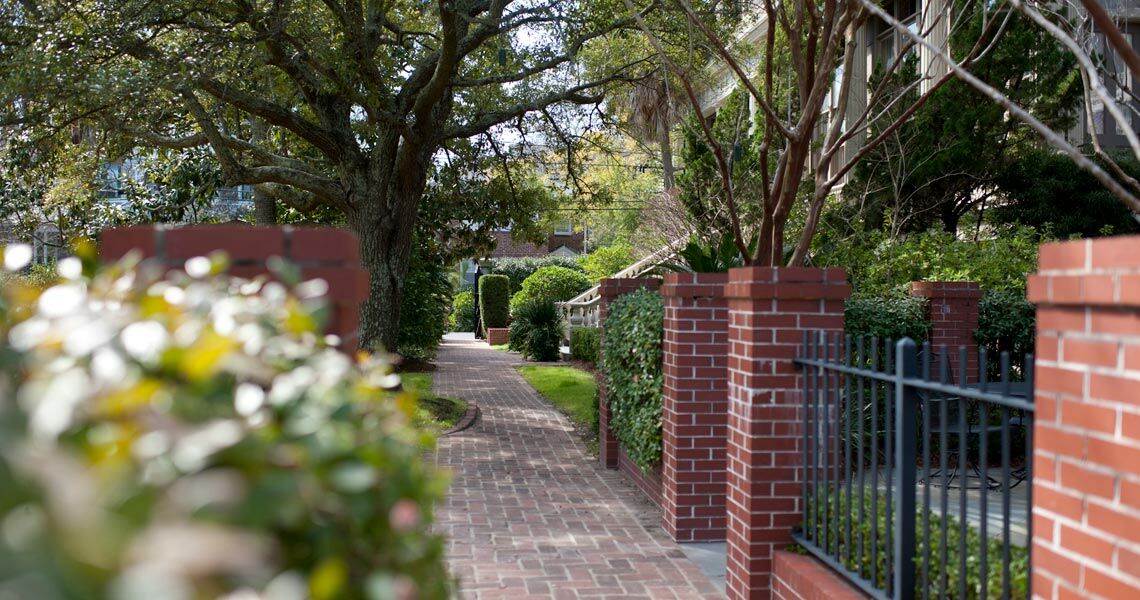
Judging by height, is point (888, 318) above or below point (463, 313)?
above

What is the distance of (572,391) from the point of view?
58.3 feet

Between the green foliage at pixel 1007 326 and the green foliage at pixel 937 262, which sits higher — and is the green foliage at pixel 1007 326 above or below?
below

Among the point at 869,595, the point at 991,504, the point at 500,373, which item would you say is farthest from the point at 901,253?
the point at 500,373

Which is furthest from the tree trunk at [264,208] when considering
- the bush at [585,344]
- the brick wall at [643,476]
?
the brick wall at [643,476]

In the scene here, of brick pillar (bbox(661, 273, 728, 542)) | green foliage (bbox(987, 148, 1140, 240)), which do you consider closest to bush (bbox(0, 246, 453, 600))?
brick pillar (bbox(661, 273, 728, 542))

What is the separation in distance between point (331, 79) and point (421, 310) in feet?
37.0

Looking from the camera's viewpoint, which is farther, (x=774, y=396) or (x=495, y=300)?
(x=495, y=300)

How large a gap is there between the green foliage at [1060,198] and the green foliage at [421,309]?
12.0 meters

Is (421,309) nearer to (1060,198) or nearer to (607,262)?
(607,262)

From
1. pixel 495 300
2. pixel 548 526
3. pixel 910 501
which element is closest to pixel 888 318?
pixel 548 526

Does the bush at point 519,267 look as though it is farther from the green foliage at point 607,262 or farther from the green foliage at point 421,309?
the green foliage at point 421,309

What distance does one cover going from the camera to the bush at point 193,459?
78 cm

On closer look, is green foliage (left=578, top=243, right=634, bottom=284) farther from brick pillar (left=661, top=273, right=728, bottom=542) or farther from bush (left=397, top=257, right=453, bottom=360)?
brick pillar (left=661, top=273, right=728, bottom=542)

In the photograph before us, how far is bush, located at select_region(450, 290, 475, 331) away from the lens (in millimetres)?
41375
